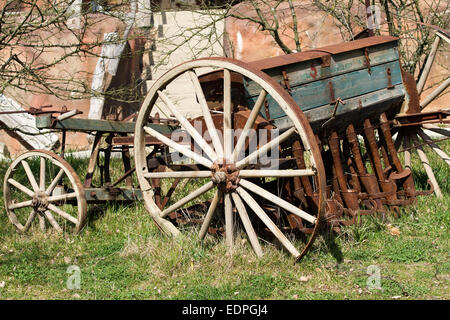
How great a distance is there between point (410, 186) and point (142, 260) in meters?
2.67

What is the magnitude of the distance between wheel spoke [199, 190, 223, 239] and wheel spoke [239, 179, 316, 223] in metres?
0.25

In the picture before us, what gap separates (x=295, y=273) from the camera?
408cm

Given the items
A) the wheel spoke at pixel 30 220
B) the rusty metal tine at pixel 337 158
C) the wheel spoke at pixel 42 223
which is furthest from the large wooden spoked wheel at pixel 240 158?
the wheel spoke at pixel 30 220

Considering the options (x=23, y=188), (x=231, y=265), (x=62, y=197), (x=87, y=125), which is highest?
(x=87, y=125)

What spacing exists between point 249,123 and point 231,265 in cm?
110

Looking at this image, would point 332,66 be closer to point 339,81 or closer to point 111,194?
point 339,81

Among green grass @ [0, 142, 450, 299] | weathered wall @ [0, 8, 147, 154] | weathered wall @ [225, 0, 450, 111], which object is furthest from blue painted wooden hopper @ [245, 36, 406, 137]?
weathered wall @ [0, 8, 147, 154]

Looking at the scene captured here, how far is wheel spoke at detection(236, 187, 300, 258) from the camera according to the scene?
4.06 meters

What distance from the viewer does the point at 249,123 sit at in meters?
4.08

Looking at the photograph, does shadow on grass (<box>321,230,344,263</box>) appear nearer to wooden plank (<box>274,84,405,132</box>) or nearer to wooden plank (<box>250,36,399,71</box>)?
wooden plank (<box>274,84,405,132</box>)

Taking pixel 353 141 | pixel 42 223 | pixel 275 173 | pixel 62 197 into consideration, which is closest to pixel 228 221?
pixel 275 173

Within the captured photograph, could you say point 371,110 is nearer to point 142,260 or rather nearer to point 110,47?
point 142,260

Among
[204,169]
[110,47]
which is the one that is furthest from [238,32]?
[204,169]

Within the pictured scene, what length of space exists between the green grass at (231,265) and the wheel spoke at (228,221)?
68 millimetres
